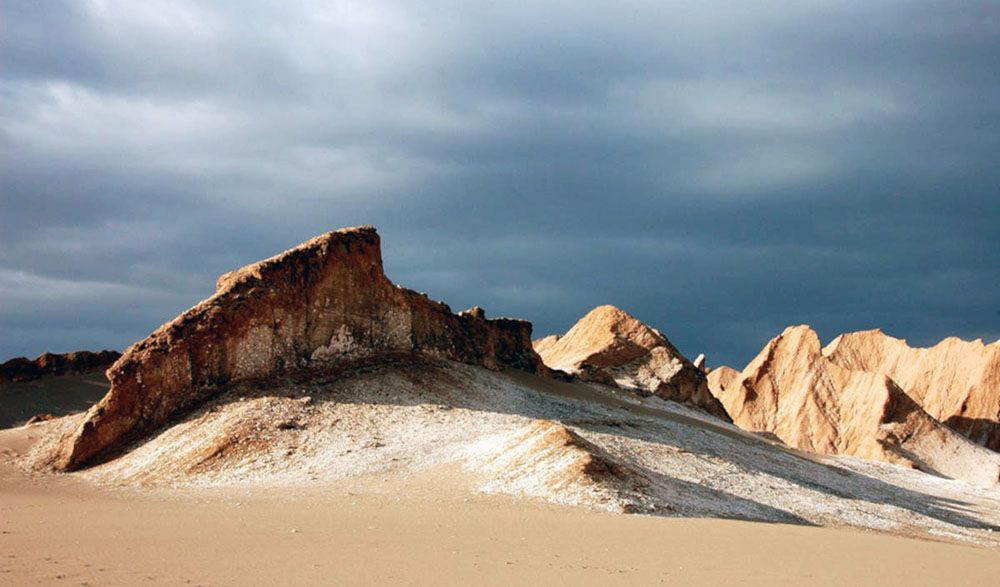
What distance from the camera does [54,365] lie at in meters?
48.8

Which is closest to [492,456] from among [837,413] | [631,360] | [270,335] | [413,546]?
[413,546]

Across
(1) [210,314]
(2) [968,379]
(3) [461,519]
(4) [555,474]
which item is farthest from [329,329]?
(2) [968,379]

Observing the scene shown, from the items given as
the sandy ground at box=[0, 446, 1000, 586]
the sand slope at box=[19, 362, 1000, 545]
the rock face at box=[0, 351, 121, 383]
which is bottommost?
the sandy ground at box=[0, 446, 1000, 586]

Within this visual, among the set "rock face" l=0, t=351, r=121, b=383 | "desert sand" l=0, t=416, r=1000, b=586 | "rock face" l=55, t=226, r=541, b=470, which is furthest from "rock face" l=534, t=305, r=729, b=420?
"desert sand" l=0, t=416, r=1000, b=586

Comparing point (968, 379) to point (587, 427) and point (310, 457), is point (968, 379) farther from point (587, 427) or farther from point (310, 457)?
point (310, 457)

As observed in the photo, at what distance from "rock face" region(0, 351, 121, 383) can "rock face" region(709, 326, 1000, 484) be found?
147 feet

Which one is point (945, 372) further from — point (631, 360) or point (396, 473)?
point (396, 473)

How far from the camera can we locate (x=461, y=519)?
16234 mm

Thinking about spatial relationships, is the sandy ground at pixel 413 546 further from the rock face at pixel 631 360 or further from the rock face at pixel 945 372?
the rock face at pixel 945 372

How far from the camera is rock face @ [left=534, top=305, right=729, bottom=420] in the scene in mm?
49406

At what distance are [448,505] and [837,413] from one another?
54972 mm

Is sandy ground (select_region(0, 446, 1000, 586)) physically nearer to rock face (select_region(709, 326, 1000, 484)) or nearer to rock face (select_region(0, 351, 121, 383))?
rock face (select_region(0, 351, 121, 383))

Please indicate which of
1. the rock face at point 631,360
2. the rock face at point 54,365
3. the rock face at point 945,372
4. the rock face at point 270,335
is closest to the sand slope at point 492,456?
the rock face at point 270,335

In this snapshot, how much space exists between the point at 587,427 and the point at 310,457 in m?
9.27
